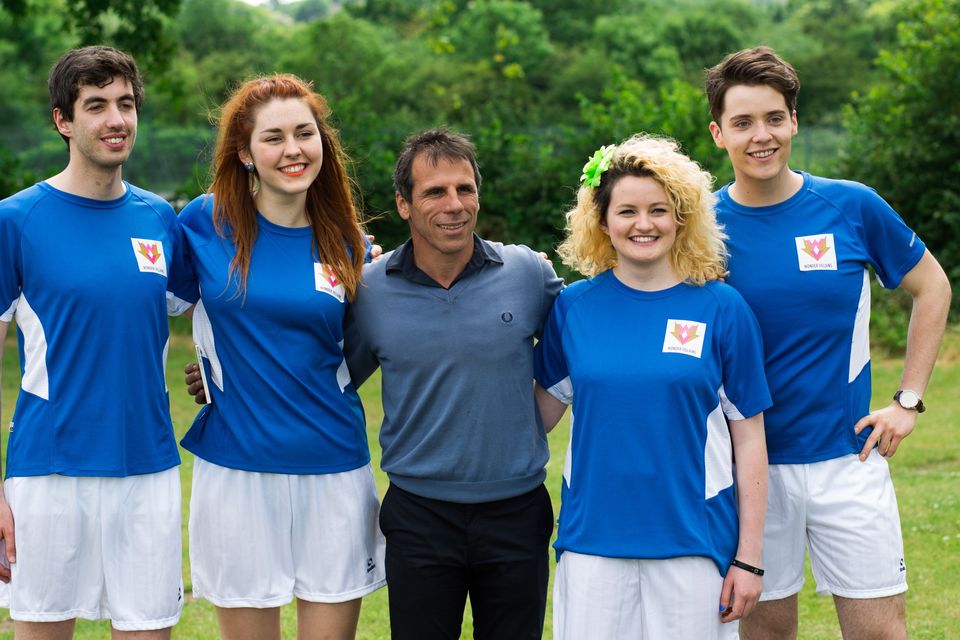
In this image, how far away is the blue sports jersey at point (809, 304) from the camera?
3820mm

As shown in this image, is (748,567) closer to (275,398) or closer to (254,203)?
(275,398)

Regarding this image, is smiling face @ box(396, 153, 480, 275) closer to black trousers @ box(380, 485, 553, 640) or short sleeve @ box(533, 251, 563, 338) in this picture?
short sleeve @ box(533, 251, 563, 338)

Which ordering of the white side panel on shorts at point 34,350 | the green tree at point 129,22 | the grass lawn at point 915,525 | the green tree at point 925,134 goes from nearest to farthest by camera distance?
the white side panel on shorts at point 34,350 → the grass lawn at point 915,525 → the green tree at point 129,22 → the green tree at point 925,134

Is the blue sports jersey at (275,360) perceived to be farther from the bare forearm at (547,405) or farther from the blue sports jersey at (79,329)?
the bare forearm at (547,405)

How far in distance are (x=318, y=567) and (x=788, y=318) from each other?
1733 mm

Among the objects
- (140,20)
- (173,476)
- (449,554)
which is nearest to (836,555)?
(449,554)

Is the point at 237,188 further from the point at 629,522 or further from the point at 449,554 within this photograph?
the point at 629,522

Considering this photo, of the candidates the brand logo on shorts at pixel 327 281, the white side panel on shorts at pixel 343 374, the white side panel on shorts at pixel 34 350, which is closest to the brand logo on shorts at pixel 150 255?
the white side panel on shorts at pixel 34 350

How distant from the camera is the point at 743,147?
3.84m

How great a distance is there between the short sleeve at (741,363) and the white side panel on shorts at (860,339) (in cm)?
49

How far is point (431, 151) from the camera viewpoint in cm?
380

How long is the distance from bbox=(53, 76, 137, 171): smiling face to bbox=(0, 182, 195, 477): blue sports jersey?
14cm

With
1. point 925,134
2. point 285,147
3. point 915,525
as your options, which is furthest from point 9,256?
point 925,134

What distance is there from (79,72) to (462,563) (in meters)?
1.95
